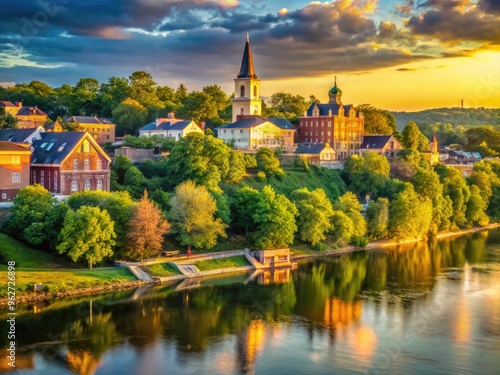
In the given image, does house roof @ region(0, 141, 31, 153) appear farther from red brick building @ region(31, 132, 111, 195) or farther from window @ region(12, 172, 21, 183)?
red brick building @ region(31, 132, 111, 195)

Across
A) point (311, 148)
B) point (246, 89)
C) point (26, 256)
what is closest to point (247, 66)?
point (246, 89)

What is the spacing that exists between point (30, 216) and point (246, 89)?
4156 cm

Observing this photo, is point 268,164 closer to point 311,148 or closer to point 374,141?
point 311,148

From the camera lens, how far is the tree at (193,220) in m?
44.2

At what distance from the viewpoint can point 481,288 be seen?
40.2 metres

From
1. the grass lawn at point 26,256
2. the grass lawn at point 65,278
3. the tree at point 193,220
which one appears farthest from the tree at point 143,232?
the grass lawn at point 26,256

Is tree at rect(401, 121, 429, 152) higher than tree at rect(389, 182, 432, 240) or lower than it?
higher

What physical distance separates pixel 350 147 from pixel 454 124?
87464 millimetres

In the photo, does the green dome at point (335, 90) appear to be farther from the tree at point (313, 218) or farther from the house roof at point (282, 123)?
the tree at point (313, 218)

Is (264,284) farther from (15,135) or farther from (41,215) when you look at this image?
(15,135)

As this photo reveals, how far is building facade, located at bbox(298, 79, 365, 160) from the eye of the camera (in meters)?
76.9

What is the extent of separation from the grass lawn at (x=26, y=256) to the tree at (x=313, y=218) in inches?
698

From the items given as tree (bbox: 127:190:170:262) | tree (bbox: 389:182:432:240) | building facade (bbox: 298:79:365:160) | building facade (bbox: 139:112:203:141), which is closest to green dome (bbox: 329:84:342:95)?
building facade (bbox: 298:79:365:160)

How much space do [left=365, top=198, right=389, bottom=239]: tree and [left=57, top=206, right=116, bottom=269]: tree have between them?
2407 cm
